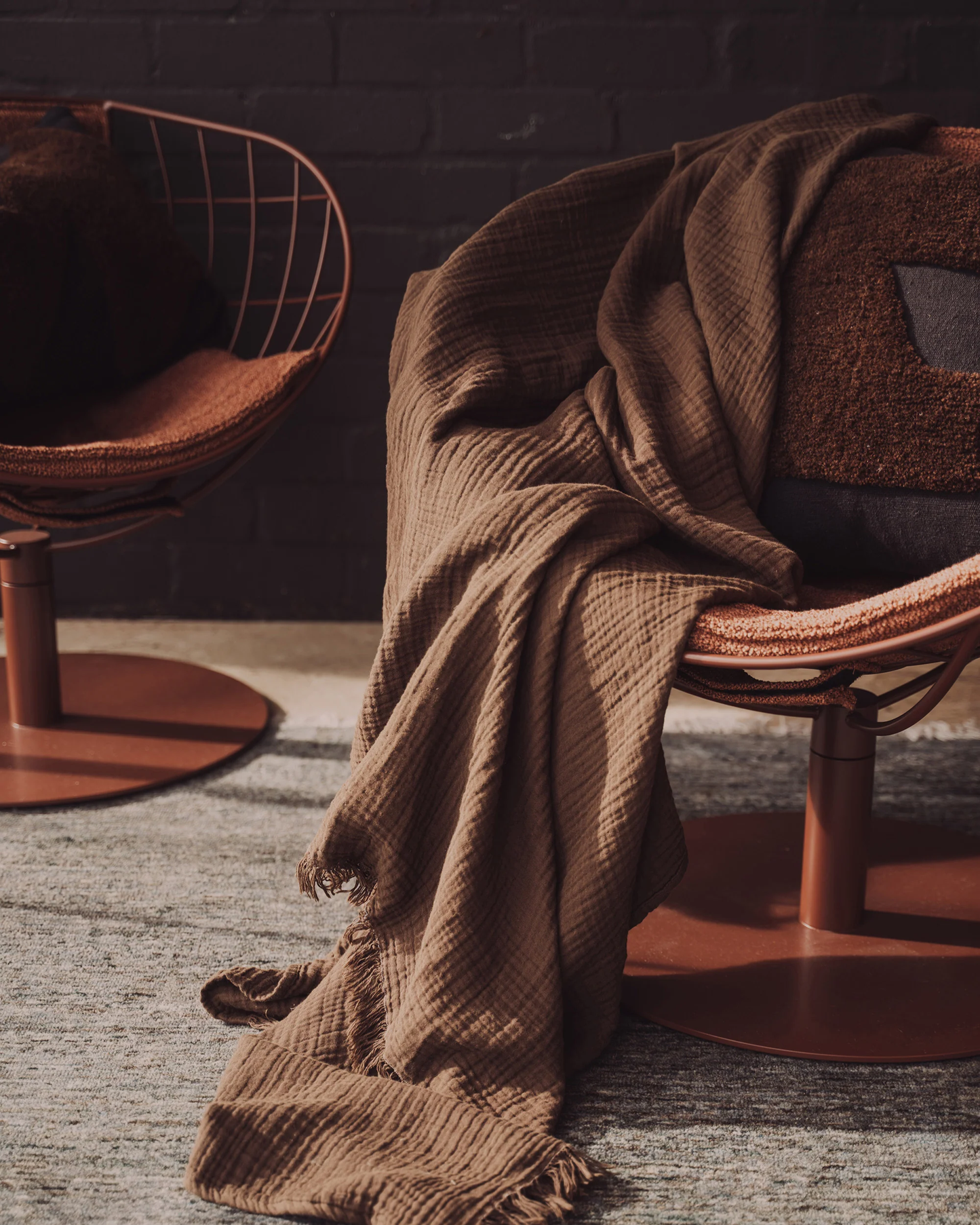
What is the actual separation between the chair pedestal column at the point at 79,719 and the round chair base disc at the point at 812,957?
2.30 ft

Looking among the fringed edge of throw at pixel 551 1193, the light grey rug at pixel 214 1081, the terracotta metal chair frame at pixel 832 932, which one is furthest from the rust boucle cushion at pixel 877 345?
the fringed edge of throw at pixel 551 1193

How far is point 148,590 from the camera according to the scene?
2443 mm

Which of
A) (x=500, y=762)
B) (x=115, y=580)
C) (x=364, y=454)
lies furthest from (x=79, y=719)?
(x=500, y=762)

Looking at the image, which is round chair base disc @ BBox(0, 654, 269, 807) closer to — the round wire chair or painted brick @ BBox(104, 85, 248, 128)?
the round wire chair

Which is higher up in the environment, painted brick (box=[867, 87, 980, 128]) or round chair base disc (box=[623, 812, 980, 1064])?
painted brick (box=[867, 87, 980, 128])

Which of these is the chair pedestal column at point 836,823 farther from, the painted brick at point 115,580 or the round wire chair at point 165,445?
the painted brick at point 115,580

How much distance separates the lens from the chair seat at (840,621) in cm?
108

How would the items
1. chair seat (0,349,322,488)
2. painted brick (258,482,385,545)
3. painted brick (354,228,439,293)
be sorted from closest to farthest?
chair seat (0,349,322,488)
painted brick (354,228,439,293)
painted brick (258,482,385,545)

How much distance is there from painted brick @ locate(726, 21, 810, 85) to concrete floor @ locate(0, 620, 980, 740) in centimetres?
95

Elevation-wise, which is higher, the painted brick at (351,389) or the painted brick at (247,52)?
the painted brick at (247,52)

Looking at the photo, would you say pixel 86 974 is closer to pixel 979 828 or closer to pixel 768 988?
pixel 768 988

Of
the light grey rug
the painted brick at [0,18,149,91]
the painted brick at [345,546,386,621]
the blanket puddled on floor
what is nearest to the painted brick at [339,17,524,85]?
the painted brick at [0,18,149,91]

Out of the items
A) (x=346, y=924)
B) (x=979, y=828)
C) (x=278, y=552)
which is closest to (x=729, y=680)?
(x=346, y=924)

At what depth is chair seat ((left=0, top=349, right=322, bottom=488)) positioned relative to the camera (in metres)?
1.64
